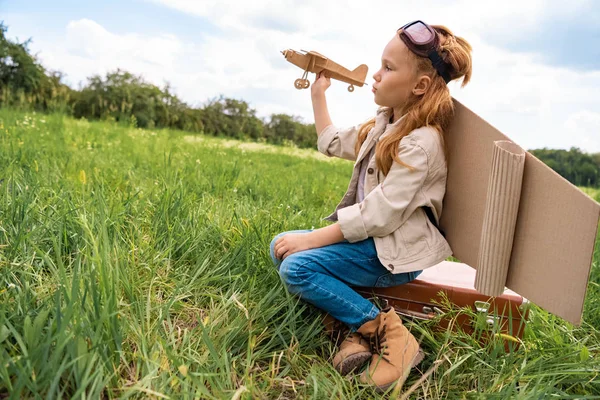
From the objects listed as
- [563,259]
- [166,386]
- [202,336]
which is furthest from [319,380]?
[563,259]

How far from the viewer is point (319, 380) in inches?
73.5

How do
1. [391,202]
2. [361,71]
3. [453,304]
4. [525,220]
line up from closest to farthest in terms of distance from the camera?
[525,220] < [391,202] < [453,304] < [361,71]

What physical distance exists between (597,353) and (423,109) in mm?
1366

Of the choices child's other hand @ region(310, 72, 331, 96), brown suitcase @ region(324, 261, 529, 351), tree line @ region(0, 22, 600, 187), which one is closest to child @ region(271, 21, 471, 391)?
brown suitcase @ region(324, 261, 529, 351)

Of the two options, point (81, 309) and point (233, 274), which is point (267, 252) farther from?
point (81, 309)

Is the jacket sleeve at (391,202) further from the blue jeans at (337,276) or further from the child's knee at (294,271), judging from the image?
the child's knee at (294,271)

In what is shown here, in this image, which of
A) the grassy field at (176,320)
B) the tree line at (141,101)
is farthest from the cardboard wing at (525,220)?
the tree line at (141,101)

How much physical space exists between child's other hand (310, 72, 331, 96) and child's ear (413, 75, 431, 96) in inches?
18.9

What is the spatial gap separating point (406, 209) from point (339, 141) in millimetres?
591

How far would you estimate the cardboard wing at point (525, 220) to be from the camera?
1742mm

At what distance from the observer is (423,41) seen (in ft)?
6.73

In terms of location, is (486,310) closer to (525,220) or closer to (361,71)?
(525,220)

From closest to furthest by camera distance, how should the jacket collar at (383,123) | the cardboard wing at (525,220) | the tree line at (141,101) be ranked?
1. the cardboard wing at (525,220)
2. the jacket collar at (383,123)
3. the tree line at (141,101)

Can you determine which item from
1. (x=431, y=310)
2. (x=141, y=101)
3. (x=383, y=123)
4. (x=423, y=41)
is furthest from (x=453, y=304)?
(x=141, y=101)
